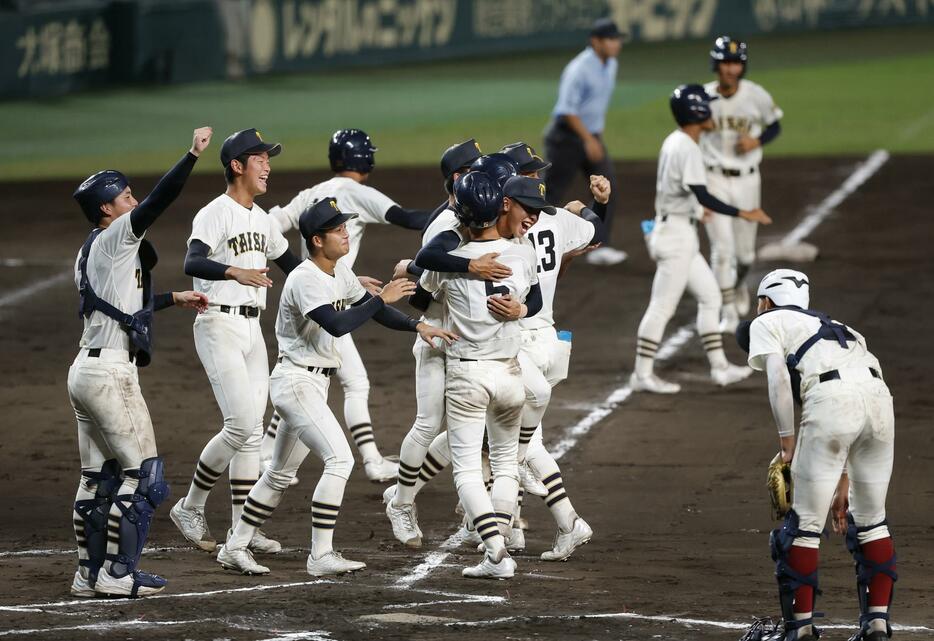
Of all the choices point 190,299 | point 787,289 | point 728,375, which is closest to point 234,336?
point 190,299

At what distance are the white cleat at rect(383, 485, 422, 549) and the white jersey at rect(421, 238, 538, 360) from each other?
1016mm

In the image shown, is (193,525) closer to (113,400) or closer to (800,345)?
(113,400)

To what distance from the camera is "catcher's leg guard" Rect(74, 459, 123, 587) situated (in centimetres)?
777

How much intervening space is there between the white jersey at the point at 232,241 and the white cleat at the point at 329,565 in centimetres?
144

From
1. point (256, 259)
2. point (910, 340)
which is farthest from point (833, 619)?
point (910, 340)

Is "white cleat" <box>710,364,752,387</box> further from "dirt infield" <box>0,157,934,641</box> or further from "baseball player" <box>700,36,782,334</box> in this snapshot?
"baseball player" <box>700,36,782,334</box>

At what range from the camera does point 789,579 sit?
22.5ft

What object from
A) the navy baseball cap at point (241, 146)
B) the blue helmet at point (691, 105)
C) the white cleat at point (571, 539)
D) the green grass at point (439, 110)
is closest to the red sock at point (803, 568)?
the white cleat at point (571, 539)

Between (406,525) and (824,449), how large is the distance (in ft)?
8.13

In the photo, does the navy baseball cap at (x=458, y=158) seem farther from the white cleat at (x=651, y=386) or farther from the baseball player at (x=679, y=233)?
the white cleat at (x=651, y=386)

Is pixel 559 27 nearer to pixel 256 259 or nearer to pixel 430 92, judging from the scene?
pixel 430 92

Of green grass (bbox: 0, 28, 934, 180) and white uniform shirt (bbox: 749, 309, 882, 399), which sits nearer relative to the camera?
white uniform shirt (bbox: 749, 309, 882, 399)

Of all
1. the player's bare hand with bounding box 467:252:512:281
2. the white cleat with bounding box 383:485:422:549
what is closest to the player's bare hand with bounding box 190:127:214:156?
the player's bare hand with bounding box 467:252:512:281

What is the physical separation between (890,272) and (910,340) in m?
2.71
